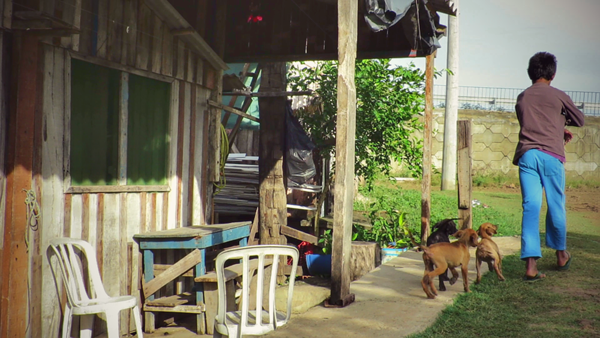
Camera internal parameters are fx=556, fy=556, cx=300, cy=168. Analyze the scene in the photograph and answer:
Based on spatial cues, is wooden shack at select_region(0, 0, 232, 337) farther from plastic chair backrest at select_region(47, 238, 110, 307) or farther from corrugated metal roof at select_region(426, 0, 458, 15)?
corrugated metal roof at select_region(426, 0, 458, 15)

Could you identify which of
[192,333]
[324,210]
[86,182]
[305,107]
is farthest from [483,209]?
[86,182]

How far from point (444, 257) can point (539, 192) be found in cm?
152

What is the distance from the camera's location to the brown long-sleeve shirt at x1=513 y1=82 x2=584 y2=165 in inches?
225

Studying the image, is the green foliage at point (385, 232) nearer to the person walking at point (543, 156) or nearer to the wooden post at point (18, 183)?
the person walking at point (543, 156)

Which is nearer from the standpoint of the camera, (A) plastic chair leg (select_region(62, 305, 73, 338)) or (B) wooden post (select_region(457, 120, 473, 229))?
(A) plastic chair leg (select_region(62, 305, 73, 338))

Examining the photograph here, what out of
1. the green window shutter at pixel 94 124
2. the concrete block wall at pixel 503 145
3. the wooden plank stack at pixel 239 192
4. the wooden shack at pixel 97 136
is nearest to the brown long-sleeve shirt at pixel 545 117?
the wooden shack at pixel 97 136

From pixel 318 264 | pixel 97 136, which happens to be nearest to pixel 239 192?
pixel 318 264

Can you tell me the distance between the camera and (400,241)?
32.4 ft

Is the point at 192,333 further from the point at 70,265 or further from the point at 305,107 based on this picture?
the point at 305,107

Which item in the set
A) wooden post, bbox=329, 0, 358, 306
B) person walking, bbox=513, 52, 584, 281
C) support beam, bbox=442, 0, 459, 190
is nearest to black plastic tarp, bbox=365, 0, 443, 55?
wooden post, bbox=329, 0, 358, 306

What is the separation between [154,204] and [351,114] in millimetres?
2836

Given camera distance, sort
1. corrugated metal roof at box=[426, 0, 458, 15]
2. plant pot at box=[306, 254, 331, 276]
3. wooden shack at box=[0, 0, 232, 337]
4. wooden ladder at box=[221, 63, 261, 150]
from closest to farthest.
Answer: wooden shack at box=[0, 0, 232, 337], corrugated metal roof at box=[426, 0, 458, 15], plant pot at box=[306, 254, 331, 276], wooden ladder at box=[221, 63, 261, 150]

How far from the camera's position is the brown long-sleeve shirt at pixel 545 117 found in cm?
570

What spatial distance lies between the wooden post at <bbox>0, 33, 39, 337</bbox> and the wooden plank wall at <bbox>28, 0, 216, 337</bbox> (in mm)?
157
